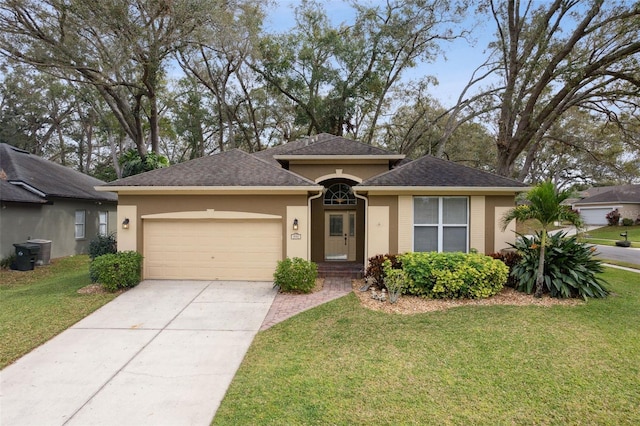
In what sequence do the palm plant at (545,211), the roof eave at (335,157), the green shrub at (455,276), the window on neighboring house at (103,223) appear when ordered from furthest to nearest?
1. the window on neighboring house at (103,223)
2. the roof eave at (335,157)
3. the green shrub at (455,276)
4. the palm plant at (545,211)

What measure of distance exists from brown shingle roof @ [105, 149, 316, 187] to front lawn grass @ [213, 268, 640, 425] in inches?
174

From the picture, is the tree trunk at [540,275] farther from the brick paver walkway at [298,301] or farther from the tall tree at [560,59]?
the tall tree at [560,59]

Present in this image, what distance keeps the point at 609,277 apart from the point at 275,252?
10547mm

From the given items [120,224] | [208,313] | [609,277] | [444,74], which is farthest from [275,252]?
[444,74]

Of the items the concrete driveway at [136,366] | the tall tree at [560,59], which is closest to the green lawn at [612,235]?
the tall tree at [560,59]

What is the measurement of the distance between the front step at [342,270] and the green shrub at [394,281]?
7.62 ft

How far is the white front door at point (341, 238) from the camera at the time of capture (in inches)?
500

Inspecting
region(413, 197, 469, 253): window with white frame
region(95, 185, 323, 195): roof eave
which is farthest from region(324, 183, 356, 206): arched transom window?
region(413, 197, 469, 253): window with white frame

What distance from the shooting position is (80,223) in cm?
1594

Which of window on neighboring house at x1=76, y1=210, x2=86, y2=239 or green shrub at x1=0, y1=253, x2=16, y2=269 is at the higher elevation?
window on neighboring house at x1=76, y1=210, x2=86, y2=239

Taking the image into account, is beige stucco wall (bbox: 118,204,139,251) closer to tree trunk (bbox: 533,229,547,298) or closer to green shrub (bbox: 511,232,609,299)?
green shrub (bbox: 511,232,609,299)

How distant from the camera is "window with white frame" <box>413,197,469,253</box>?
990cm

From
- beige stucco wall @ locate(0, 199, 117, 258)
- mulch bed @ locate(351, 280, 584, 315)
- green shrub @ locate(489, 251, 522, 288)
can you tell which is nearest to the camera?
mulch bed @ locate(351, 280, 584, 315)

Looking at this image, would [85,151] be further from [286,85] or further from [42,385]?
[42,385]
